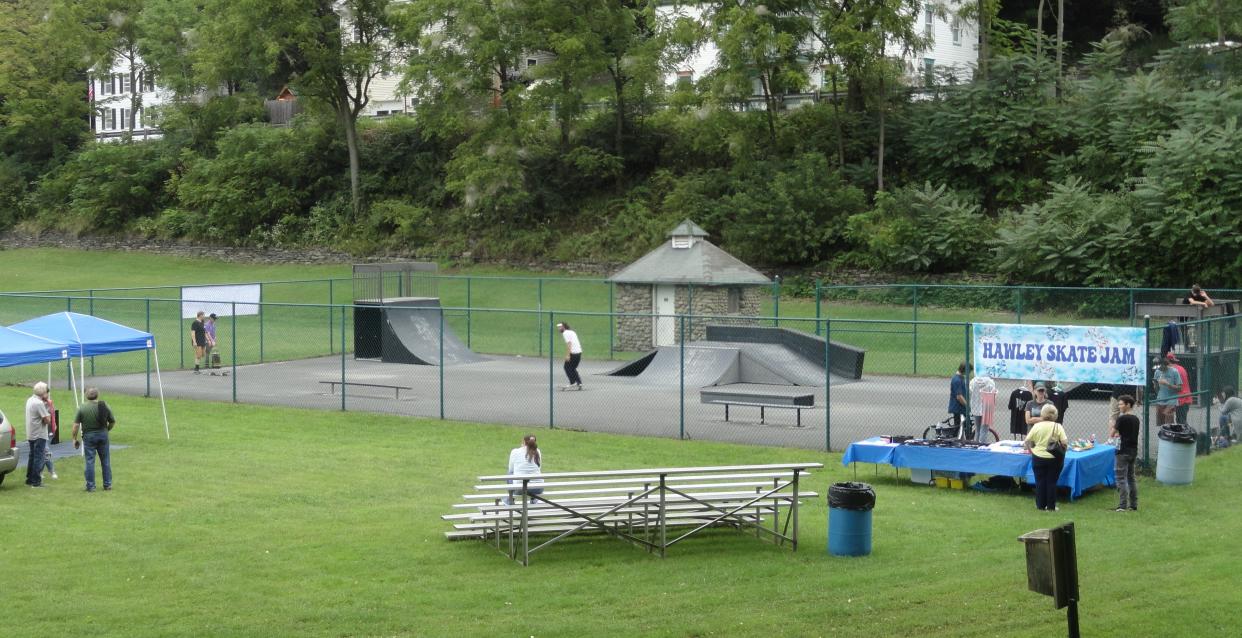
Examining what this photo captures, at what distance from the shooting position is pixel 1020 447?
17438 millimetres

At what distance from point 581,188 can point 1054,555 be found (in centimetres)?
5143

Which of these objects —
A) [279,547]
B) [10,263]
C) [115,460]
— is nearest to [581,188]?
[10,263]

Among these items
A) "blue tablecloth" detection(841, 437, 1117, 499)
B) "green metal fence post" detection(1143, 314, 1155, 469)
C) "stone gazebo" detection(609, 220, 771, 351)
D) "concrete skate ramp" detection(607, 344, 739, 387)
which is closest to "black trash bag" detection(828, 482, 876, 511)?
"blue tablecloth" detection(841, 437, 1117, 499)

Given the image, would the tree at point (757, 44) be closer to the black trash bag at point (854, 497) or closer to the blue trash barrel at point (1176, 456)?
the blue trash barrel at point (1176, 456)

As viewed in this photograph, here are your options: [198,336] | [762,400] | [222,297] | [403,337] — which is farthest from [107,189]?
[762,400]

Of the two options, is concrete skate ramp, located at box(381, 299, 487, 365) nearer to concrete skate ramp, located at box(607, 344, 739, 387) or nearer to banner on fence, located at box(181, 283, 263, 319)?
banner on fence, located at box(181, 283, 263, 319)

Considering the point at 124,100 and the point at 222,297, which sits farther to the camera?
the point at 124,100

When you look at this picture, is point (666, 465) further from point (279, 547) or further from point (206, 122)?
point (206, 122)

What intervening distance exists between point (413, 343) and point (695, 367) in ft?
28.9

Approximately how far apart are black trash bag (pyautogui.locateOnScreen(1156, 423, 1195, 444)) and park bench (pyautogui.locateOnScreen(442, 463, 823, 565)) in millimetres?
6211

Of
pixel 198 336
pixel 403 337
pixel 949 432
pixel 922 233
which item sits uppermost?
pixel 922 233

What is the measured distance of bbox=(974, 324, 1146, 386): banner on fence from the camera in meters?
18.5

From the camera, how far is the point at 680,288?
3588cm

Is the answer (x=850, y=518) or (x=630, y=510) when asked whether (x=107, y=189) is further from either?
(x=850, y=518)
